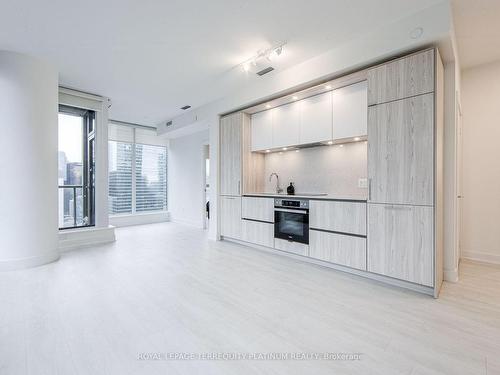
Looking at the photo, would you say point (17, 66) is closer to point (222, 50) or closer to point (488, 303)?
point (222, 50)

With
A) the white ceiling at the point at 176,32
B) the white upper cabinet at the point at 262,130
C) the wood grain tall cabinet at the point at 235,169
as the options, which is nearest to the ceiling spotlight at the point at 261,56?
the white ceiling at the point at 176,32

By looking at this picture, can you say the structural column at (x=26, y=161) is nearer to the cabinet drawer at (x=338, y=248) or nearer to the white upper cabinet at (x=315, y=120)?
the white upper cabinet at (x=315, y=120)

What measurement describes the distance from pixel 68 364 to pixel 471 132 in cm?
538

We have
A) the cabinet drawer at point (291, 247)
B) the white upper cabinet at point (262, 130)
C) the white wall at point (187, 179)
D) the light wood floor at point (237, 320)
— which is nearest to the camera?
the light wood floor at point (237, 320)

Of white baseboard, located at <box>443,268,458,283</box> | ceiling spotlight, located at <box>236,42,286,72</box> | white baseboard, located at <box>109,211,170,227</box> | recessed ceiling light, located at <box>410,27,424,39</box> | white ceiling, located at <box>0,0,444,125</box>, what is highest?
white ceiling, located at <box>0,0,444,125</box>

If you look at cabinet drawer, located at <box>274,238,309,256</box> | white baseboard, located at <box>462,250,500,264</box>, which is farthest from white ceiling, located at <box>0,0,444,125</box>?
white baseboard, located at <box>462,250,500,264</box>

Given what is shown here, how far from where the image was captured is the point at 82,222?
4914 millimetres

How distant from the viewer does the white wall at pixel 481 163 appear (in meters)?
3.57

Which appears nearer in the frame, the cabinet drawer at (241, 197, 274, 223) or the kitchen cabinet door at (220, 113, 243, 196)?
the cabinet drawer at (241, 197, 274, 223)

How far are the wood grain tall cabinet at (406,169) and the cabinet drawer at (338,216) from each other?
0.12 metres

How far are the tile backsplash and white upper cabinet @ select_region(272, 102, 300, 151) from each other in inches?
16.5

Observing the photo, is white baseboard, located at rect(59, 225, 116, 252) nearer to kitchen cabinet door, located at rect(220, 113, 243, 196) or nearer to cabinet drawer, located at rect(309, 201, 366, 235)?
kitchen cabinet door, located at rect(220, 113, 243, 196)

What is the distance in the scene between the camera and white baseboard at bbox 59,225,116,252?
172 inches

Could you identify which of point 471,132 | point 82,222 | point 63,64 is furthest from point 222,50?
point 82,222
